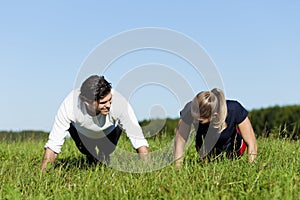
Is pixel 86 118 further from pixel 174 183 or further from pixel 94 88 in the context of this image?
pixel 174 183

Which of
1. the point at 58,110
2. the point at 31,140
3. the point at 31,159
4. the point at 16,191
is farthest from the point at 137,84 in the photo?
the point at 31,140

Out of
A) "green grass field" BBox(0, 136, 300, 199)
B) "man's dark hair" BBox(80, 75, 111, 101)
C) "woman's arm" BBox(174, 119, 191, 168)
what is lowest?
"green grass field" BBox(0, 136, 300, 199)

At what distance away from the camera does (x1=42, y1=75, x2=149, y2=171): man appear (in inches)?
225

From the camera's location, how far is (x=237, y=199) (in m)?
3.94

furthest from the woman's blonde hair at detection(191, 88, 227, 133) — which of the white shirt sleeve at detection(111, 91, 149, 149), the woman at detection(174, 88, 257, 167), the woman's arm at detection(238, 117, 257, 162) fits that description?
the white shirt sleeve at detection(111, 91, 149, 149)

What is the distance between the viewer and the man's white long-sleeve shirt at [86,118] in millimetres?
5910

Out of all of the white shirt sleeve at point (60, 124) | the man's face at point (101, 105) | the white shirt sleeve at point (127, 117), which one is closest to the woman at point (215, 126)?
the white shirt sleeve at point (127, 117)

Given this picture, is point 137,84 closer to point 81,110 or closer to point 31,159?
point 81,110

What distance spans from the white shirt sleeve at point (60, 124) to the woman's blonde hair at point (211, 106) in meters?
1.57

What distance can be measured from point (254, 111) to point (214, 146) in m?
8.01

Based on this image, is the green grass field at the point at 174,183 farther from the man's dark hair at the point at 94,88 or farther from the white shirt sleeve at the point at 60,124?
the man's dark hair at the point at 94,88

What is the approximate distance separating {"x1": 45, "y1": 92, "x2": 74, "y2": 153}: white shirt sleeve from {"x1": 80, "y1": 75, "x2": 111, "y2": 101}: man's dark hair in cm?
22

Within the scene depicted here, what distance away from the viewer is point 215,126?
5.68 metres

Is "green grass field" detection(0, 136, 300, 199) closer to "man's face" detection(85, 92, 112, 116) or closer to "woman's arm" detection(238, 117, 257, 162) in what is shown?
"woman's arm" detection(238, 117, 257, 162)
